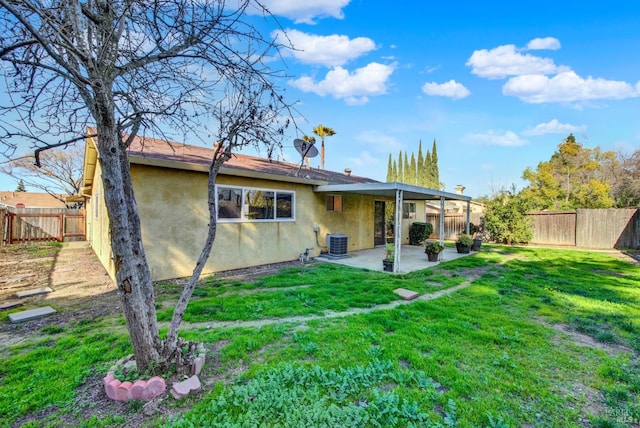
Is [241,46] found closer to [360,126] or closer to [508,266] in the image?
[360,126]

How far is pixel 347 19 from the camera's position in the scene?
5.60 metres

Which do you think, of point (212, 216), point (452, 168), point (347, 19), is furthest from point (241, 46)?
point (452, 168)

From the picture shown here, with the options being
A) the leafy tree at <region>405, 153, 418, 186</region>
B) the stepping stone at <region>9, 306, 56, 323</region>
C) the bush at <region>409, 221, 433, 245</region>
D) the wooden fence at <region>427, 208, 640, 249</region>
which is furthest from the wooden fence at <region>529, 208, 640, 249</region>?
the leafy tree at <region>405, 153, 418, 186</region>

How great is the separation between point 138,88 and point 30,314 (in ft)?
13.6

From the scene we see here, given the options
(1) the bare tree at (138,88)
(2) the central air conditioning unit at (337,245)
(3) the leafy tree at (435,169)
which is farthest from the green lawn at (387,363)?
(3) the leafy tree at (435,169)

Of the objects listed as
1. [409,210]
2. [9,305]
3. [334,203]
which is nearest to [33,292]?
[9,305]

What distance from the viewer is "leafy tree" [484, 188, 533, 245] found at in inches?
538

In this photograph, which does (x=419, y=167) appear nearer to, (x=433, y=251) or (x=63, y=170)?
(x=433, y=251)

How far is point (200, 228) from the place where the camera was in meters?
6.89

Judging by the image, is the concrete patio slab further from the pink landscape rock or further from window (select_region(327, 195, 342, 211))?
the pink landscape rock

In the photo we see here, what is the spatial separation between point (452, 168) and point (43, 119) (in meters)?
38.3

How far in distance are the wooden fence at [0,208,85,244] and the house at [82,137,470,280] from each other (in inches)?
200

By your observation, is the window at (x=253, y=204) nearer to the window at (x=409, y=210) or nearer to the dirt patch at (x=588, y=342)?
the dirt patch at (x=588, y=342)

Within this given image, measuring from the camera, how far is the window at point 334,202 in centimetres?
1017
